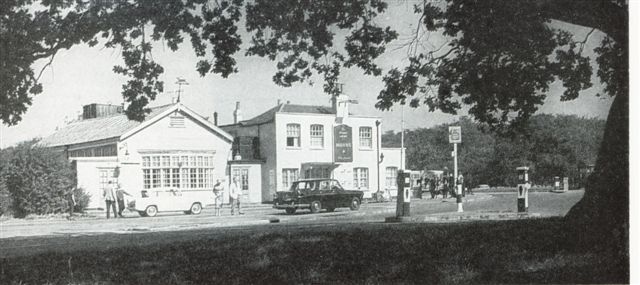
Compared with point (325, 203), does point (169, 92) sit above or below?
above

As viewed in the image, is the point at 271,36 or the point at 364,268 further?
the point at 271,36

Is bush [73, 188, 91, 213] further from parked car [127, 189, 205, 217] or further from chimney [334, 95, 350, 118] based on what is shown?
chimney [334, 95, 350, 118]

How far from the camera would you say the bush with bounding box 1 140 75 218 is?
10.9 meters

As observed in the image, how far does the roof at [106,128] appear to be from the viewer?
8664mm

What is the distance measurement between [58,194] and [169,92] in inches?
327

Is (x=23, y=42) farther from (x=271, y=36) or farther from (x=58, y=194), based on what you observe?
(x=58, y=194)

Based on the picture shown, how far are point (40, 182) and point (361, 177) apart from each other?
294 inches

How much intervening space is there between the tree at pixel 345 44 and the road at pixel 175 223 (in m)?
2.16

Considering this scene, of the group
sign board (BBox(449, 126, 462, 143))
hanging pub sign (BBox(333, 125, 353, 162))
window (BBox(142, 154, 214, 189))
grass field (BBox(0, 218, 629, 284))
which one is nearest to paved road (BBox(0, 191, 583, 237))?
hanging pub sign (BBox(333, 125, 353, 162))

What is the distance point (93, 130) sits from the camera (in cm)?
1148

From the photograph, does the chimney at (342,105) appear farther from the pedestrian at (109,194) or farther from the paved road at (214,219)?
the pedestrian at (109,194)

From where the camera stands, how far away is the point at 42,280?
5.91m

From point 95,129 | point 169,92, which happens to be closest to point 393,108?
point 169,92

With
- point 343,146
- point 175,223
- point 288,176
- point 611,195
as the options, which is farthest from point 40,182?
point 611,195
